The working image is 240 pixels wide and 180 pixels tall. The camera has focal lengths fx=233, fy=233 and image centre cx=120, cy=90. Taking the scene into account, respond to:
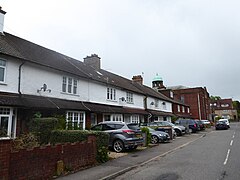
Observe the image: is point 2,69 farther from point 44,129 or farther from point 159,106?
point 159,106

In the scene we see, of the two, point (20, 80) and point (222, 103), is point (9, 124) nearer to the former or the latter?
point (20, 80)

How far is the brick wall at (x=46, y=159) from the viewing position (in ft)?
20.9

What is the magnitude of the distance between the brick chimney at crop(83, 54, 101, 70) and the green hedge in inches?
726

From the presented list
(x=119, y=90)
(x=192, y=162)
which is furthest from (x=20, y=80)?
(x=119, y=90)

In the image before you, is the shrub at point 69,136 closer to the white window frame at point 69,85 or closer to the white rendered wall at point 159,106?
the white window frame at point 69,85

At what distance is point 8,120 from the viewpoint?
13023 mm

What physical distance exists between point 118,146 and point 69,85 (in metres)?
7.59

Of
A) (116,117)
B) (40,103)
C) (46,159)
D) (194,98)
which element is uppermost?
(194,98)

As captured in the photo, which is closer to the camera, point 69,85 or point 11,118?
point 11,118

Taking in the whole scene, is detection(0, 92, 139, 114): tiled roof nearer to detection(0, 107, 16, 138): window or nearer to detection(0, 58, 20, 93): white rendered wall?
detection(0, 58, 20, 93): white rendered wall

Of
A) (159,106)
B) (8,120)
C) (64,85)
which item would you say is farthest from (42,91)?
(159,106)

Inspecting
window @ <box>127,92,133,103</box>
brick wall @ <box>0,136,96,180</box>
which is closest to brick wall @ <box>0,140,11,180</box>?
brick wall @ <box>0,136,96,180</box>

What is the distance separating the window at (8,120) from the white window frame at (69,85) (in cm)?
523

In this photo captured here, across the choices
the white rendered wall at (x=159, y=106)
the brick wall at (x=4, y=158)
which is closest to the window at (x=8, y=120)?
the brick wall at (x=4, y=158)
